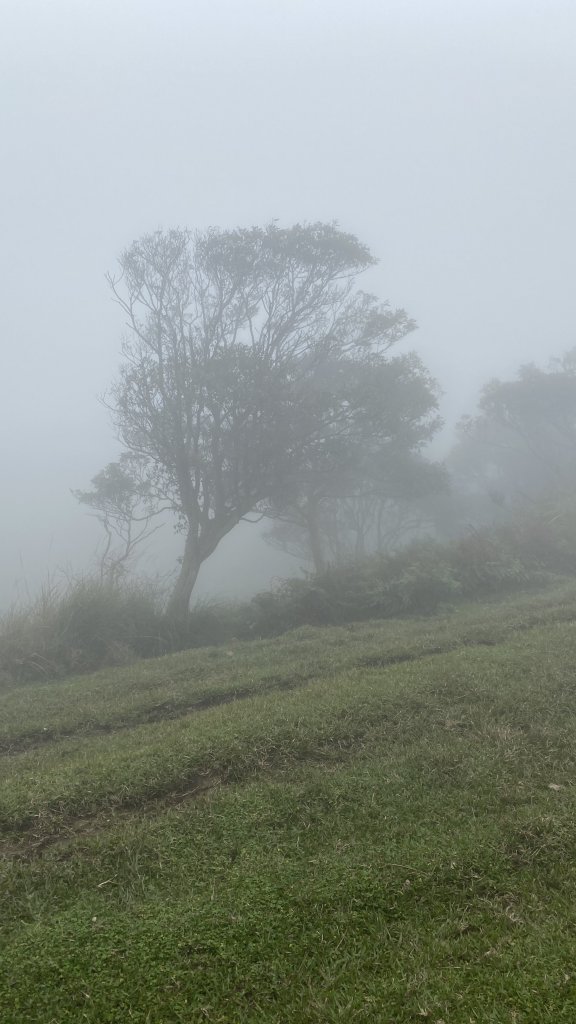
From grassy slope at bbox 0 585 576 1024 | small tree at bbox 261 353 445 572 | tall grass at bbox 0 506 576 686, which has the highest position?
small tree at bbox 261 353 445 572

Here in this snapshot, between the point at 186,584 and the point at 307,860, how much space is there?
15026mm

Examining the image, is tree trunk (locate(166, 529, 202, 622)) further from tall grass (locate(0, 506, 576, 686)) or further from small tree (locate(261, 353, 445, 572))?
small tree (locate(261, 353, 445, 572))

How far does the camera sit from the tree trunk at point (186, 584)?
690 inches

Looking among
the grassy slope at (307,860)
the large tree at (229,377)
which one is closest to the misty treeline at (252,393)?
the large tree at (229,377)

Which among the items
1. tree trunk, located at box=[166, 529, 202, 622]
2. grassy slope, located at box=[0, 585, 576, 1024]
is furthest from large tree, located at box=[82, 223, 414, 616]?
grassy slope, located at box=[0, 585, 576, 1024]

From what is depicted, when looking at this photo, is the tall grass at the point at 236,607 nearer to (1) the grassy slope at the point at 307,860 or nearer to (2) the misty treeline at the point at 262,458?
(2) the misty treeline at the point at 262,458

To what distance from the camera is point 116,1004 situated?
3102 mm

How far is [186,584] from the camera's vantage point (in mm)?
18828

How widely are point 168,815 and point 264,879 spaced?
1.20 meters

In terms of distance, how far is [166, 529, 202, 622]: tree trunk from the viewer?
17.5 m

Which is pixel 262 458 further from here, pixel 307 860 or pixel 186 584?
pixel 307 860

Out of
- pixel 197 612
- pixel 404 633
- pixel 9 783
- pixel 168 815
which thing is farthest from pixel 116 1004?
pixel 197 612

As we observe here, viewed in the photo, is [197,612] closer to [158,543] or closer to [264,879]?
[264,879]

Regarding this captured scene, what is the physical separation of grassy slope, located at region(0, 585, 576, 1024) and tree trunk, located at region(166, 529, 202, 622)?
9.53 metres
